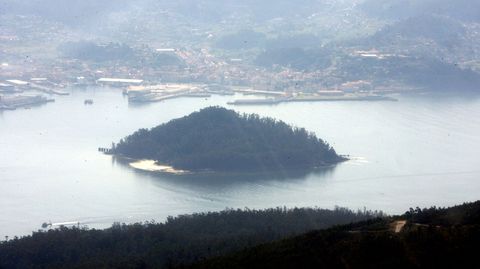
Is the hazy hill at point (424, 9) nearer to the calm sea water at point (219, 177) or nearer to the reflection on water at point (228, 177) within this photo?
the calm sea water at point (219, 177)

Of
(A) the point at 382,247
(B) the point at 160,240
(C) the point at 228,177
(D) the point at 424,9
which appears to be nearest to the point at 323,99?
(C) the point at 228,177

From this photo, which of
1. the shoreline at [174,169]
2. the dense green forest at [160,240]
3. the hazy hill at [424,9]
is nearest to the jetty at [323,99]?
the shoreline at [174,169]

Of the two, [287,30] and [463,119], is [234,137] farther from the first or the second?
[287,30]

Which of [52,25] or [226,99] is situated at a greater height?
[52,25]

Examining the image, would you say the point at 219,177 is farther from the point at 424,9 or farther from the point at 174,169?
the point at 424,9

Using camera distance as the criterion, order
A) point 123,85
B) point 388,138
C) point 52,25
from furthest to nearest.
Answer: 1. point 52,25
2. point 123,85
3. point 388,138

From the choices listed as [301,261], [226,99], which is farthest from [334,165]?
[301,261]
